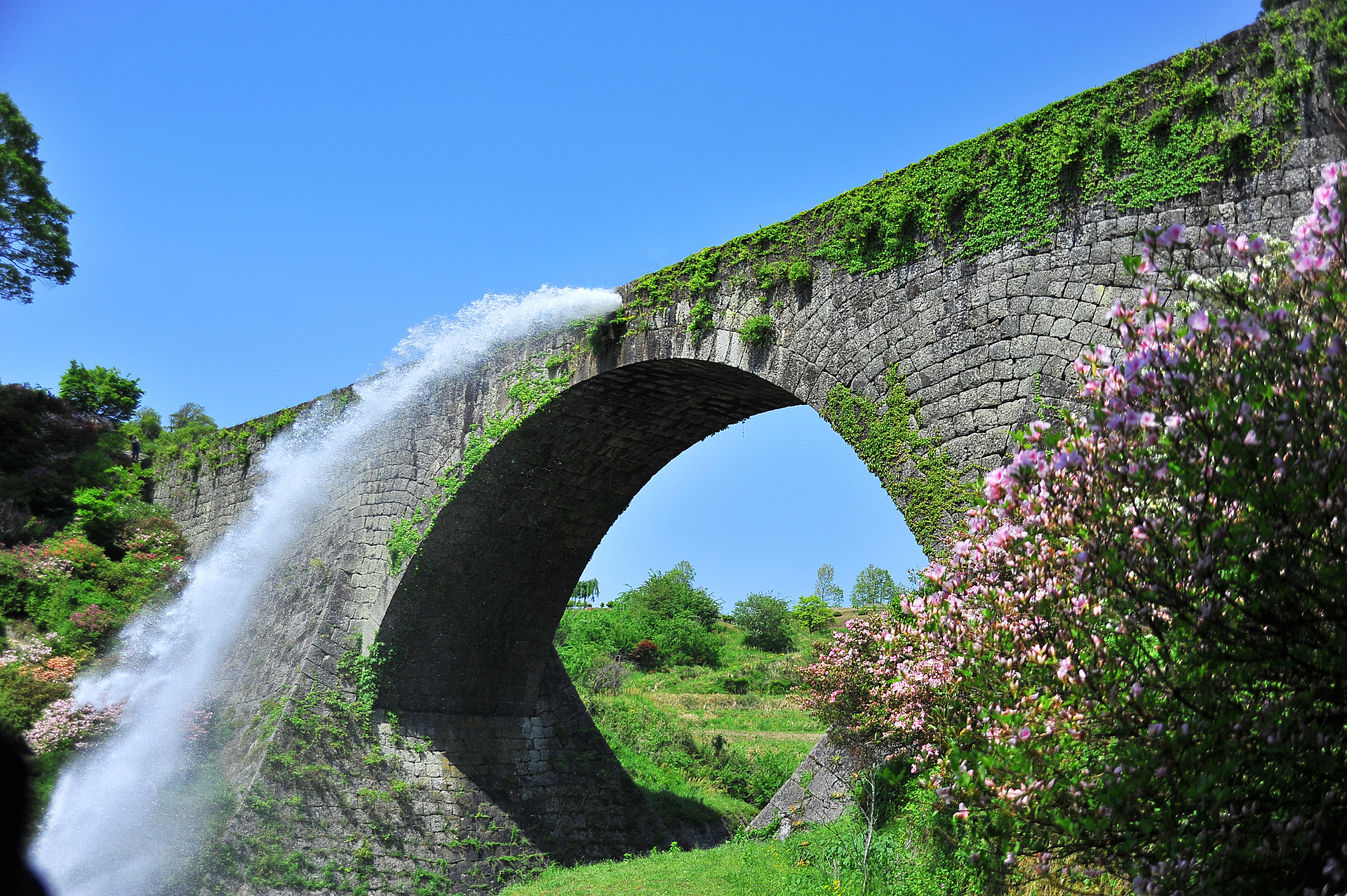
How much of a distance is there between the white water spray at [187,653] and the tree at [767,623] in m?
23.9

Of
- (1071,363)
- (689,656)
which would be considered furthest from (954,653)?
(689,656)

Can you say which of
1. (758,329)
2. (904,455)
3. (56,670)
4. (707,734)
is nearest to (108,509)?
(56,670)

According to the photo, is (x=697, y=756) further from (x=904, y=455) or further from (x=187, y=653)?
(x=904, y=455)

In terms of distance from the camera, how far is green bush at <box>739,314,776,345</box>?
8.86m

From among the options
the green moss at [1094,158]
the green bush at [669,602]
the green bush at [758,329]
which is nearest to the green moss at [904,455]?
the green bush at [758,329]

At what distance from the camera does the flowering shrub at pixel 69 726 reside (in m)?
11.7

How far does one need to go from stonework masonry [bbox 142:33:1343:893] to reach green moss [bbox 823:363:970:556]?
0.12 metres

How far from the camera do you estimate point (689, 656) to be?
110ft

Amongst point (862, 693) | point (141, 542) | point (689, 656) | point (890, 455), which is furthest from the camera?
point (689, 656)

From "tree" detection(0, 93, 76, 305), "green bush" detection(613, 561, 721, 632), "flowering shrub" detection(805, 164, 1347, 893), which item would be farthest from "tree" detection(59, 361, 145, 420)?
"flowering shrub" detection(805, 164, 1347, 893)

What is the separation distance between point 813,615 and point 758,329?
2588 cm

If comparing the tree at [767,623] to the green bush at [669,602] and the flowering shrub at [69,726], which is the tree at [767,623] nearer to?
the green bush at [669,602]

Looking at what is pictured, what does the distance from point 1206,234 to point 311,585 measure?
12.7m

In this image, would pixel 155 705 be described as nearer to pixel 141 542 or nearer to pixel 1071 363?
pixel 141 542
